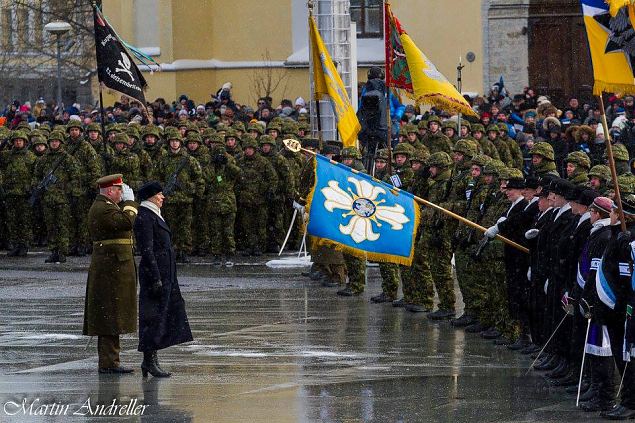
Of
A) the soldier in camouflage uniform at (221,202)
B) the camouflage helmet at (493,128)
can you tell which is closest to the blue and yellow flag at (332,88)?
the soldier in camouflage uniform at (221,202)

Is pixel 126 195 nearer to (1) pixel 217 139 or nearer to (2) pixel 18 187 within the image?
(1) pixel 217 139

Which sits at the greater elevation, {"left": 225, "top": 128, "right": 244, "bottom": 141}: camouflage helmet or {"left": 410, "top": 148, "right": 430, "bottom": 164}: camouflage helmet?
{"left": 225, "top": 128, "right": 244, "bottom": 141}: camouflage helmet

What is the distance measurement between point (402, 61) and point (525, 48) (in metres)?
17.8

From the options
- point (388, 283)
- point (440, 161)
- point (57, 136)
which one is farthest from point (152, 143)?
point (440, 161)

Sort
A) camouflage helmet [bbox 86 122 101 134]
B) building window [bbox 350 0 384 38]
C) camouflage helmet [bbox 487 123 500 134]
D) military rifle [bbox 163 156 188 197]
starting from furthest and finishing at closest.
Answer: building window [bbox 350 0 384 38]
camouflage helmet [bbox 487 123 500 134]
camouflage helmet [bbox 86 122 101 134]
military rifle [bbox 163 156 188 197]

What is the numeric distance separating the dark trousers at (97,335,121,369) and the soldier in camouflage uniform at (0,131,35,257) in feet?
39.0

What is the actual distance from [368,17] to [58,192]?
1595cm

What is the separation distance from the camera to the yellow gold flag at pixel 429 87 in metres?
20.2

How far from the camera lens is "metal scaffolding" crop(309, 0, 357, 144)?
24.3m

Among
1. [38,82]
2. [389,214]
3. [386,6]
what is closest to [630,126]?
[386,6]

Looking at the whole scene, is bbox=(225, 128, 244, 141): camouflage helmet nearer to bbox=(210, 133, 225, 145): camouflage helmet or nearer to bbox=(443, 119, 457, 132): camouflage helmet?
bbox=(210, 133, 225, 145): camouflage helmet

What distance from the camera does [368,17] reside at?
4038 centimetres

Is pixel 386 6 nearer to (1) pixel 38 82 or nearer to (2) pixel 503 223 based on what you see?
(2) pixel 503 223

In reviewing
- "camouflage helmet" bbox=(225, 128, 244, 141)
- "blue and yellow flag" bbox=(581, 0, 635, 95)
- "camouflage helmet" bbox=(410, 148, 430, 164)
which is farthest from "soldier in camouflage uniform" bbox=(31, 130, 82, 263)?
"blue and yellow flag" bbox=(581, 0, 635, 95)
